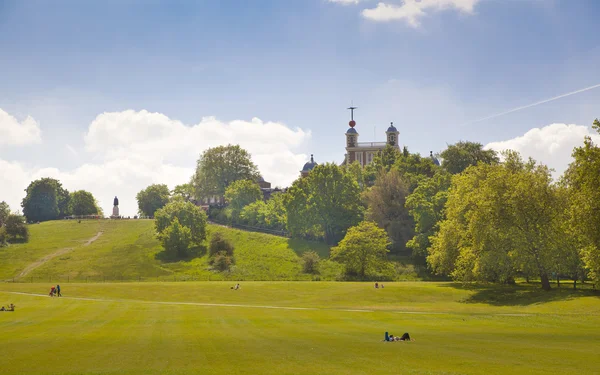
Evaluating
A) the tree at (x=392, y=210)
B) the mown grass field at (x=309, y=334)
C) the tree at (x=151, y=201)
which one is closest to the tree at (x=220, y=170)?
the tree at (x=151, y=201)

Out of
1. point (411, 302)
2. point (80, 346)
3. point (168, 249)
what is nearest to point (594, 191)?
point (411, 302)

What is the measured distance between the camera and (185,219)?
398ft

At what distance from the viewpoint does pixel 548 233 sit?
60250mm

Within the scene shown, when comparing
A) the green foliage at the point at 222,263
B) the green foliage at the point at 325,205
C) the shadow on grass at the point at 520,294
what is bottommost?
the shadow on grass at the point at 520,294

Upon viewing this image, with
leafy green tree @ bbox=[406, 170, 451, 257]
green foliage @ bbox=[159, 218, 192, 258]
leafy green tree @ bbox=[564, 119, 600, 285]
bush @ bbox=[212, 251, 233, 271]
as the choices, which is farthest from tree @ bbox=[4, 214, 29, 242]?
leafy green tree @ bbox=[564, 119, 600, 285]

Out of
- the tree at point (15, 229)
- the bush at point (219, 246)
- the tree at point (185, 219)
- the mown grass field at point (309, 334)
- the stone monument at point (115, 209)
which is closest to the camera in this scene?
the mown grass field at point (309, 334)

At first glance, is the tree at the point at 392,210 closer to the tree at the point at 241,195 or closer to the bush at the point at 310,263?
the bush at the point at 310,263

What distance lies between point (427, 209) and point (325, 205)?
25613 mm

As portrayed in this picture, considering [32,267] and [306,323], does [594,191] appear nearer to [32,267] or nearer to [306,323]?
[306,323]

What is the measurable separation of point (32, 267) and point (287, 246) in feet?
169

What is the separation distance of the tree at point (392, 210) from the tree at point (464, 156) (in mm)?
16958

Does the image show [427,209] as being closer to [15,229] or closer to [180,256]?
[180,256]

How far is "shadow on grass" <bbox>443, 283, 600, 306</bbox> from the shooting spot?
55.6 meters

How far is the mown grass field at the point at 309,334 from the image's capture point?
23922 millimetres
